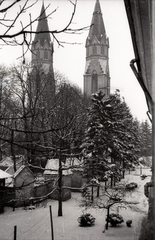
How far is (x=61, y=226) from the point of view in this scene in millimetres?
15578

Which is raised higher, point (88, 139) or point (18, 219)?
point (88, 139)

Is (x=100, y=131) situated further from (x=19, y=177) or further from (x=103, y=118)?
(x=19, y=177)

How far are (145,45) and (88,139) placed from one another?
21087 millimetres

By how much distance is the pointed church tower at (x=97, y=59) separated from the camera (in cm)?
5306

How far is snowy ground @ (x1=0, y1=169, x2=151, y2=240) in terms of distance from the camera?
13.9 metres

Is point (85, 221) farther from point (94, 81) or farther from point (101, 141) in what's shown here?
point (94, 81)

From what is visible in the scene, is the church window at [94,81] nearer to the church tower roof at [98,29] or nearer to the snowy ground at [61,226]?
the church tower roof at [98,29]

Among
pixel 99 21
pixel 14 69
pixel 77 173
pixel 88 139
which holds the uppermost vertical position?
pixel 99 21

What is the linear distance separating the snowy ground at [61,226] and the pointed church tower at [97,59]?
120 feet

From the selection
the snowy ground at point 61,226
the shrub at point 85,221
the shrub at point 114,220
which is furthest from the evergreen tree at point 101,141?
the shrub at point 85,221

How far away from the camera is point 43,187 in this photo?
2175cm

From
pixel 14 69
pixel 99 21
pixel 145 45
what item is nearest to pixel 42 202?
pixel 14 69

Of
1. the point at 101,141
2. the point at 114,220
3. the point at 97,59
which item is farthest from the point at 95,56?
the point at 114,220

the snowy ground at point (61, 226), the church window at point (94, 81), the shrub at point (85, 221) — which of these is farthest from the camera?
the church window at point (94, 81)
